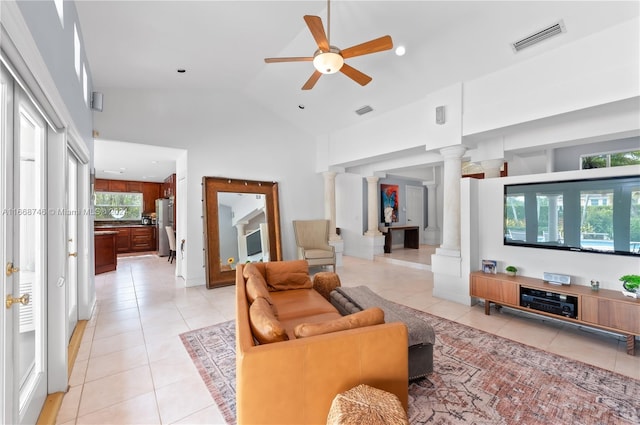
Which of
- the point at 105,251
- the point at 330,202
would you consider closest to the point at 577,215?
the point at 330,202

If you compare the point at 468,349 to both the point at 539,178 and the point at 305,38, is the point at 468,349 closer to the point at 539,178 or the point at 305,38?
the point at 539,178

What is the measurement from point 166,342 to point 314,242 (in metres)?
3.66

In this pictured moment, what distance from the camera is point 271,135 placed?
584 centimetres

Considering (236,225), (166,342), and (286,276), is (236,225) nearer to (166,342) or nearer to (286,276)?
(286,276)

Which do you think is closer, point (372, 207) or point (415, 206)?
point (372, 207)

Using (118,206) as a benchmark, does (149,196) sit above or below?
above

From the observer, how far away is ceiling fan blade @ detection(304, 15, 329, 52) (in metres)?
2.33

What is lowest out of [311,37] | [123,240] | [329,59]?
[123,240]

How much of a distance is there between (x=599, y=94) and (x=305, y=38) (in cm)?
338

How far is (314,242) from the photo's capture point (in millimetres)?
6062

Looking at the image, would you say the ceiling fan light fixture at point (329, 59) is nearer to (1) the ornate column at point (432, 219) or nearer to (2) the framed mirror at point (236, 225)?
(2) the framed mirror at point (236, 225)

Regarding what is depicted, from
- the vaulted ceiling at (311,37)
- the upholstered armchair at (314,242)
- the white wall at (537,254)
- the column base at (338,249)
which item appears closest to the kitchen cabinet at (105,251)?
the vaulted ceiling at (311,37)

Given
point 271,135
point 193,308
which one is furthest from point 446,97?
point 193,308

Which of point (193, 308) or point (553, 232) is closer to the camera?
point (553, 232)
